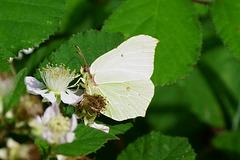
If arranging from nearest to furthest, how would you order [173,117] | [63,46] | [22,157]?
[22,157], [63,46], [173,117]

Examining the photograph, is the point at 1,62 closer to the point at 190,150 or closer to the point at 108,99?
the point at 108,99

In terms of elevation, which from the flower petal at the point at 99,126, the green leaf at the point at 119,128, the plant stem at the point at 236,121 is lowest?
the plant stem at the point at 236,121

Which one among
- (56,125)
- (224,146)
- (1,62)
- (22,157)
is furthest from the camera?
(224,146)

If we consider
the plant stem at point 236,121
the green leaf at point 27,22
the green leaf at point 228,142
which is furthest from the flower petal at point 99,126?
the plant stem at point 236,121

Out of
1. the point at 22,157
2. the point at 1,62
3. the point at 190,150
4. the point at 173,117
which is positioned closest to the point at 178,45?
the point at 190,150

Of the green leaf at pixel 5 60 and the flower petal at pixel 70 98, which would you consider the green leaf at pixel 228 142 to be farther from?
the green leaf at pixel 5 60

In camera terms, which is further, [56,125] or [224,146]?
[224,146]

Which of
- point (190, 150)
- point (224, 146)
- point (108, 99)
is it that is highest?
point (108, 99)
